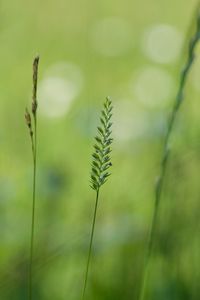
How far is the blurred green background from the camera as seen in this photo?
48.5 inches

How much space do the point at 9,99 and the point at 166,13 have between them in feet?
4.87

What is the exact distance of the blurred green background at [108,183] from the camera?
1.23 m

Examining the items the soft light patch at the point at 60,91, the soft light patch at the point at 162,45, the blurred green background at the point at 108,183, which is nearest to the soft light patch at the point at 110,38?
the blurred green background at the point at 108,183

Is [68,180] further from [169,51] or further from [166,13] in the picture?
[166,13]

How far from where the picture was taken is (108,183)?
1.90 meters

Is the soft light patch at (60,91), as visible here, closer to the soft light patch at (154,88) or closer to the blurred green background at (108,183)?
the blurred green background at (108,183)

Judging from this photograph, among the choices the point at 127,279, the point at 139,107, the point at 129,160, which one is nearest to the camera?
the point at 127,279

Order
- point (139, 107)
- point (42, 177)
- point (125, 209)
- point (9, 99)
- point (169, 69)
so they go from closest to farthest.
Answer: point (125, 209), point (42, 177), point (139, 107), point (9, 99), point (169, 69)

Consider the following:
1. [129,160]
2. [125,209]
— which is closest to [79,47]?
[129,160]

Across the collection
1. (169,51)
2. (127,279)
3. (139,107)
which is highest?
(169,51)

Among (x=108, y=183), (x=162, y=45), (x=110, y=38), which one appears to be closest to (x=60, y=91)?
(x=108, y=183)

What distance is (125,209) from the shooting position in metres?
1.36

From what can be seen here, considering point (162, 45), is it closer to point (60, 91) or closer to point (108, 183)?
point (60, 91)

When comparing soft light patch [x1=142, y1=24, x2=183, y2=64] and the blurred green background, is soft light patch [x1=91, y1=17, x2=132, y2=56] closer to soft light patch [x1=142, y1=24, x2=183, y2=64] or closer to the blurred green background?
the blurred green background
